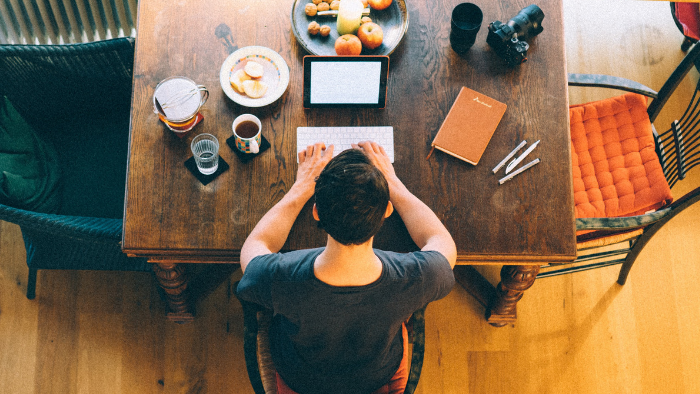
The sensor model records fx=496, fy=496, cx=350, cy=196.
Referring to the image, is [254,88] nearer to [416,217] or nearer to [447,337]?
[416,217]

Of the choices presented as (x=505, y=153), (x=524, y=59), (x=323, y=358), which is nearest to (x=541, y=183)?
(x=505, y=153)

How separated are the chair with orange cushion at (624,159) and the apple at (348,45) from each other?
0.75m

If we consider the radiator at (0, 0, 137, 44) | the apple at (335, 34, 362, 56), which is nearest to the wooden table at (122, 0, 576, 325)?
the apple at (335, 34, 362, 56)

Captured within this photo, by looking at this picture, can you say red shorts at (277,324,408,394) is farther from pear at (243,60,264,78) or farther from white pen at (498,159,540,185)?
pear at (243,60,264,78)

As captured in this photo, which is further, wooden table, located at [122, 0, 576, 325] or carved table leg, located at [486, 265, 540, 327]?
carved table leg, located at [486, 265, 540, 327]

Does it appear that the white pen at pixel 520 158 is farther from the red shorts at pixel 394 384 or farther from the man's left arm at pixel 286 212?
the red shorts at pixel 394 384

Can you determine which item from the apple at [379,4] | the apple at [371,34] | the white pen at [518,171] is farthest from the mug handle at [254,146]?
the white pen at [518,171]

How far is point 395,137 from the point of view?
57.8 inches

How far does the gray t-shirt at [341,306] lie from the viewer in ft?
3.64

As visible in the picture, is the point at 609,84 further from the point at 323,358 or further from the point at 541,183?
the point at 323,358

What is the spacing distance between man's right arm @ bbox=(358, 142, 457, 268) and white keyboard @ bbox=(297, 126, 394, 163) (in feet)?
0.13

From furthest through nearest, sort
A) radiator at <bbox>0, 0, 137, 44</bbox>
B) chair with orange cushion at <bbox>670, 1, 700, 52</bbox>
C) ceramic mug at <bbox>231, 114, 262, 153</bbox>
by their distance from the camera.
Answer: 1. chair with orange cushion at <bbox>670, 1, 700, 52</bbox>
2. radiator at <bbox>0, 0, 137, 44</bbox>
3. ceramic mug at <bbox>231, 114, 262, 153</bbox>

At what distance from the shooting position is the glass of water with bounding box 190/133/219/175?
1372 mm

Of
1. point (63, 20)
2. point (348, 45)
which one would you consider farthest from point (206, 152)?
point (63, 20)
